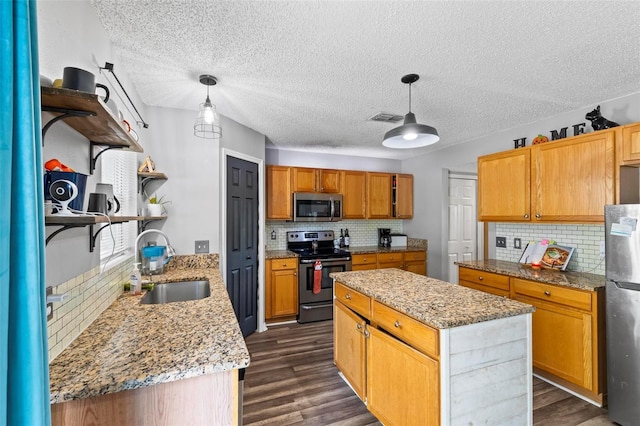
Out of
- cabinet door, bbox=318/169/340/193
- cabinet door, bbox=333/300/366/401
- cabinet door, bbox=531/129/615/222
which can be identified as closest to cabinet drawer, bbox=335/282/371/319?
cabinet door, bbox=333/300/366/401

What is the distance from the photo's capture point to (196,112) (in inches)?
117

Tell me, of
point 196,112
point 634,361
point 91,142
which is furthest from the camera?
point 196,112

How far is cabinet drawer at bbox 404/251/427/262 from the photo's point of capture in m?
4.71

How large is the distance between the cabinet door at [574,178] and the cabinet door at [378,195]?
2.30 m

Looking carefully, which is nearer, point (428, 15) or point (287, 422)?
point (428, 15)

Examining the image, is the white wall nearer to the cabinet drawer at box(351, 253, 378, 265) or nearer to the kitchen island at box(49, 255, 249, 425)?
the cabinet drawer at box(351, 253, 378, 265)

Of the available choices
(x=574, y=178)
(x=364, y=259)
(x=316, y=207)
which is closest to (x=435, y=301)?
(x=574, y=178)

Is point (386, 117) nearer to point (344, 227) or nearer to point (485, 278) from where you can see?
point (485, 278)

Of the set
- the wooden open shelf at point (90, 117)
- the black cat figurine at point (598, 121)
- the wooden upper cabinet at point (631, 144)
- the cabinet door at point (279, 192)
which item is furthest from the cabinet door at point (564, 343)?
the wooden open shelf at point (90, 117)

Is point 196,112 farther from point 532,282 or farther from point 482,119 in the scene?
point 532,282

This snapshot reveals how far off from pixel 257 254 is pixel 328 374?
168 centimetres

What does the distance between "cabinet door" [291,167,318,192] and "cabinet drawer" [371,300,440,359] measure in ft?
8.90

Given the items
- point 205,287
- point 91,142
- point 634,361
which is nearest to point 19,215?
point 91,142

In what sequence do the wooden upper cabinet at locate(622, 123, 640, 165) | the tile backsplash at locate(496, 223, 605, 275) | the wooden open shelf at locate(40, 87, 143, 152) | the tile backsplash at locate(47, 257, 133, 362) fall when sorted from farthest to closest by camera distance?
the tile backsplash at locate(496, 223, 605, 275), the wooden upper cabinet at locate(622, 123, 640, 165), the tile backsplash at locate(47, 257, 133, 362), the wooden open shelf at locate(40, 87, 143, 152)
